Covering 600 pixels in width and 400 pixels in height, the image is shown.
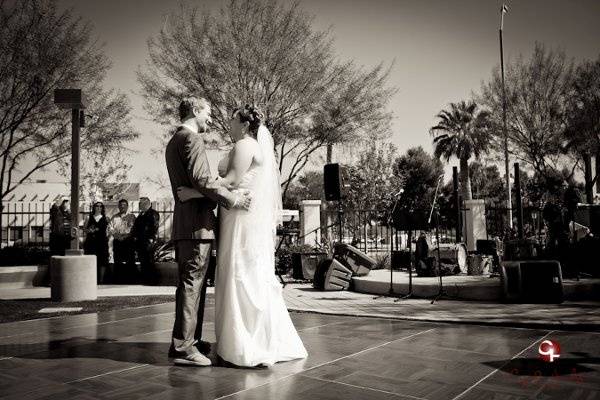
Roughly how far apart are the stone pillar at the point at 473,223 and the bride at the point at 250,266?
11.7 metres

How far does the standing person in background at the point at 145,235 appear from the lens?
10.3m

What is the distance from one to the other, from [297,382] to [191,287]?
1076 millimetres

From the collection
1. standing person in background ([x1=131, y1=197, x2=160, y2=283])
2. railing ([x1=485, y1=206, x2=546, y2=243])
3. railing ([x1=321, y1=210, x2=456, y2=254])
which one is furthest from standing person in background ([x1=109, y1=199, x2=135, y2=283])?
railing ([x1=485, y1=206, x2=546, y2=243])

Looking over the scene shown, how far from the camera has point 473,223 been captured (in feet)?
47.5

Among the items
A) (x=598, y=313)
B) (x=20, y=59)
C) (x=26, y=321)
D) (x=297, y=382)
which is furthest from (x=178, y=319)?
(x=20, y=59)

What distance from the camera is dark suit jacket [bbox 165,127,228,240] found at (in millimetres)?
3590

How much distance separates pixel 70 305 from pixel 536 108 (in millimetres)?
17819

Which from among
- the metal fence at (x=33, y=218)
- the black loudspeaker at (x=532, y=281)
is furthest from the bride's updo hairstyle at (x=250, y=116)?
the metal fence at (x=33, y=218)

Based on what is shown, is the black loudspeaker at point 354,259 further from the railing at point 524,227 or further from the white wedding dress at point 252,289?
the white wedding dress at point 252,289

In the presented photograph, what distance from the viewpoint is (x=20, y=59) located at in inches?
507

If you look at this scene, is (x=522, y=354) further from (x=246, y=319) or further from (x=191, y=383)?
(x=191, y=383)

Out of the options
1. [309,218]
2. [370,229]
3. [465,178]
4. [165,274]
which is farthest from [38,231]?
[465,178]

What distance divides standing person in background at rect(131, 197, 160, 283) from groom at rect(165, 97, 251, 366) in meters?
6.96

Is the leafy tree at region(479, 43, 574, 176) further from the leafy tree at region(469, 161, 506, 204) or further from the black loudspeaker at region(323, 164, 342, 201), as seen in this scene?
the leafy tree at region(469, 161, 506, 204)
